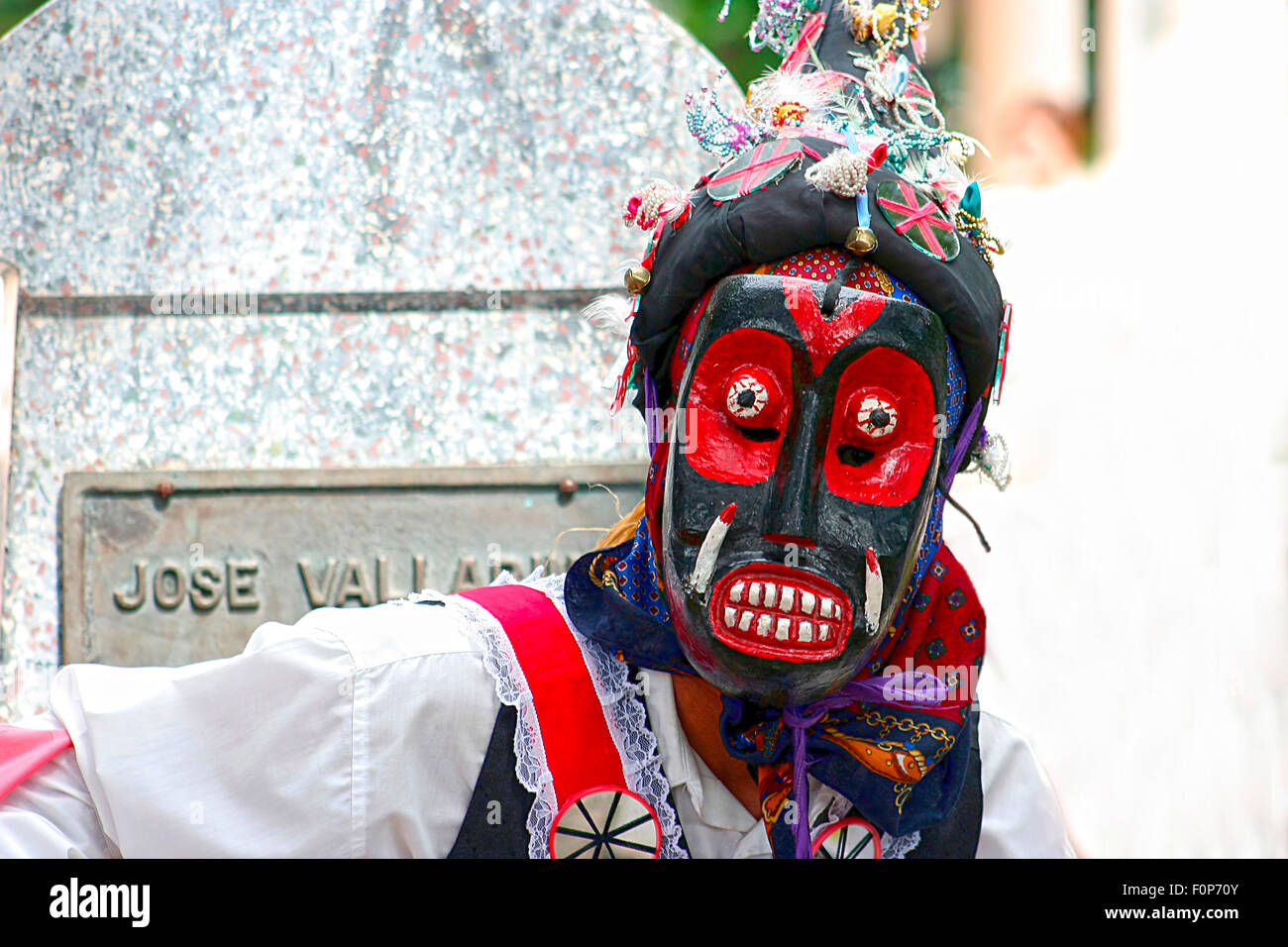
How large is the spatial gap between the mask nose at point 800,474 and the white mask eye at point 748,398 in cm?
4

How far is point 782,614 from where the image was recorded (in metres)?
1.51

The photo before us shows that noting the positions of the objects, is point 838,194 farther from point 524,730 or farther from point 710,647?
point 524,730

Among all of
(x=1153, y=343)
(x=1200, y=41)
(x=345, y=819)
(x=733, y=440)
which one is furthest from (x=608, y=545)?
(x=1200, y=41)

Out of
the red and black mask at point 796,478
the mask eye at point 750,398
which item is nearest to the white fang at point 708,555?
the red and black mask at point 796,478

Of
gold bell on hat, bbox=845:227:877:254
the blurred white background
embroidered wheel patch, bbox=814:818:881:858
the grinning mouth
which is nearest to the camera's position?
the grinning mouth

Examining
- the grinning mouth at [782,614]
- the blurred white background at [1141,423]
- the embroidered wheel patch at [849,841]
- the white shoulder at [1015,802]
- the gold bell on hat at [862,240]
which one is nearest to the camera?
the grinning mouth at [782,614]

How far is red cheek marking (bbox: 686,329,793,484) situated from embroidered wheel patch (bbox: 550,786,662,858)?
16.0 inches

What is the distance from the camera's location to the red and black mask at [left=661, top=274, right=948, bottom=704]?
1521 millimetres

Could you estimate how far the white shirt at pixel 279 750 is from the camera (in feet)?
5.12

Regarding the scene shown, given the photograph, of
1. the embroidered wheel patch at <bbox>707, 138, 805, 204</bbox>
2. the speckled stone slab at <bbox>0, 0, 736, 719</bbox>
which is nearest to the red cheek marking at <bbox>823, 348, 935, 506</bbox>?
the embroidered wheel patch at <bbox>707, 138, 805, 204</bbox>

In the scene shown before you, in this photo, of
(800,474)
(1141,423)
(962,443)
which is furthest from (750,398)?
(1141,423)

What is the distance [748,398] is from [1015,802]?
0.77m

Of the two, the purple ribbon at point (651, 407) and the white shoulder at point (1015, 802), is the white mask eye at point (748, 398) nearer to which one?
the purple ribbon at point (651, 407)

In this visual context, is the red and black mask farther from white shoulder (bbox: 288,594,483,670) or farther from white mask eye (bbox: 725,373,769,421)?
white shoulder (bbox: 288,594,483,670)
